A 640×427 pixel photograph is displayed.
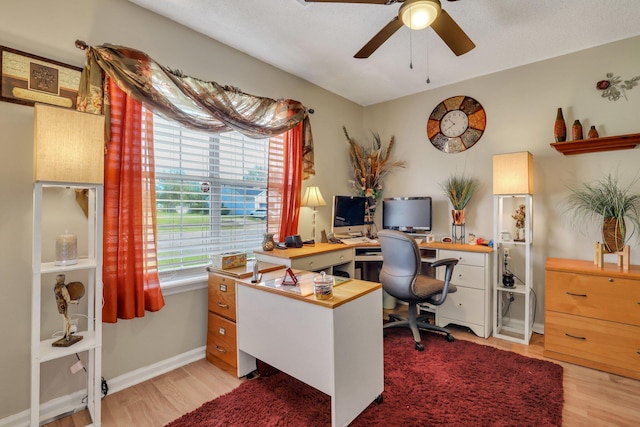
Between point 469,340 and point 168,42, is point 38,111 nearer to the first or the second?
point 168,42

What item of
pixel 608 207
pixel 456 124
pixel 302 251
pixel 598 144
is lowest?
pixel 302 251

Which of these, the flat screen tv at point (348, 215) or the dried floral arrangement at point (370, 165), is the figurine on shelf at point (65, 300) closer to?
the flat screen tv at point (348, 215)

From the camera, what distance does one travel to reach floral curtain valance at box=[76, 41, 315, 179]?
178 cm

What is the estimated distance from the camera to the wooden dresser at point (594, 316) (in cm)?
208

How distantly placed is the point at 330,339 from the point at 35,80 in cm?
217

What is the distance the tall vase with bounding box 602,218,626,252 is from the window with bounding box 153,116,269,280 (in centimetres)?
289

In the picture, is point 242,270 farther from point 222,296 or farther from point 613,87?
point 613,87

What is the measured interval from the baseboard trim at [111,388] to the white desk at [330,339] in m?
0.70

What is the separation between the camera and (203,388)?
6.58 ft

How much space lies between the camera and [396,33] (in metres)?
2.38

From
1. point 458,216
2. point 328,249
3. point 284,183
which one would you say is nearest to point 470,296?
point 458,216

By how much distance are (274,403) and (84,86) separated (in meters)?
2.22

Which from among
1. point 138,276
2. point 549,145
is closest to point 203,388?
point 138,276

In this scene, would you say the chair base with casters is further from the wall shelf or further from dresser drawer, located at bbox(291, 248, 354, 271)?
the wall shelf
